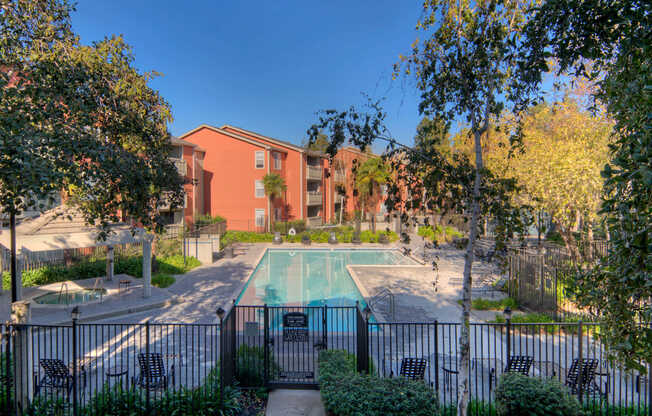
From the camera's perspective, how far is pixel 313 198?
123ft

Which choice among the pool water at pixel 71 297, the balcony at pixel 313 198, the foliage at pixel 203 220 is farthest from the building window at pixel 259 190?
the pool water at pixel 71 297

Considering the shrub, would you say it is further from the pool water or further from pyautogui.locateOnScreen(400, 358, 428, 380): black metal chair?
pyautogui.locateOnScreen(400, 358, 428, 380): black metal chair

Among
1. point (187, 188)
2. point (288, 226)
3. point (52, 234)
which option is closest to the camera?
point (52, 234)

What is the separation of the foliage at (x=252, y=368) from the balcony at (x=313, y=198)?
28.9 meters

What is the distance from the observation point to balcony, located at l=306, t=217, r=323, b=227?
36250 millimetres

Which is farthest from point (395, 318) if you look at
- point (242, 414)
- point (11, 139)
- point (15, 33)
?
point (15, 33)

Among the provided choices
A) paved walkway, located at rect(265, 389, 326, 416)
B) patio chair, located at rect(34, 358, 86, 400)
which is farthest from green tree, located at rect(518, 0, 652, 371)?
patio chair, located at rect(34, 358, 86, 400)

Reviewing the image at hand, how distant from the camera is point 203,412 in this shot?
6215 millimetres

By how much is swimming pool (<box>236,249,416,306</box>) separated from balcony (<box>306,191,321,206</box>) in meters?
9.77

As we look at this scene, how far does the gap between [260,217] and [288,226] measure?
3.67 m

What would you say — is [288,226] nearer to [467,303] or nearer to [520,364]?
[520,364]

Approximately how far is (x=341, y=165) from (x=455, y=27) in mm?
35828

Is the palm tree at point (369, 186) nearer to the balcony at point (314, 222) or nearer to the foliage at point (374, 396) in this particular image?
the balcony at point (314, 222)

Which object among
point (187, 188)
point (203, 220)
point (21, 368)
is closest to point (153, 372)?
point (21, 368)
